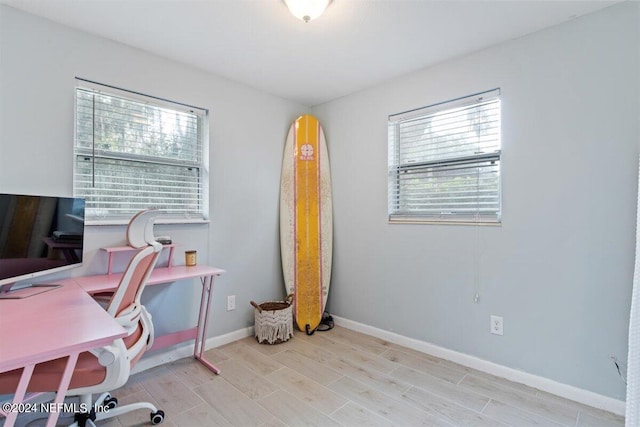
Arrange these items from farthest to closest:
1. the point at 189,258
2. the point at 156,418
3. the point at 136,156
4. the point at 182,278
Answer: the point at 189,258, the point at 136,156, the point at 182,278, the point at 156,418

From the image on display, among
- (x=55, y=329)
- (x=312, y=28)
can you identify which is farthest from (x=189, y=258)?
(x=312, y=28)

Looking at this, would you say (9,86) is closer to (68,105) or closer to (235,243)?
(68,105)

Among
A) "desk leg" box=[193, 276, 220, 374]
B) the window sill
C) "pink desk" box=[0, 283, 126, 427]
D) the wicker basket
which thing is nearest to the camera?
"pink desk" box=[0, 283, 126, 427]

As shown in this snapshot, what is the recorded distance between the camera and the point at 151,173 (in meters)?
2.38

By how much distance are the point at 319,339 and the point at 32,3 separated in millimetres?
3043

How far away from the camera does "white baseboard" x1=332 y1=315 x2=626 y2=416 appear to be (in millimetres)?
1772

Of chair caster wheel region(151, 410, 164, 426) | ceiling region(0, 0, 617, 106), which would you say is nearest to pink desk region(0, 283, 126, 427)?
chair caster wheel region(151, 410, 164, 426)

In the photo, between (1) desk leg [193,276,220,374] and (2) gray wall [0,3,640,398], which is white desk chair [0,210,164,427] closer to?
(1) desk leg [193,276,220,374]

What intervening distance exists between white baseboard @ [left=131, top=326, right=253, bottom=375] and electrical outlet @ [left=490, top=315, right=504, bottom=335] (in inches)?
79.0

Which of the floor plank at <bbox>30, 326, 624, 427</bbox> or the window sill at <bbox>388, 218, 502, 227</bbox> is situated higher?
the window sill at <bbox>388, 218, 502, 227</bbox>

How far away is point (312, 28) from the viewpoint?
199 cm

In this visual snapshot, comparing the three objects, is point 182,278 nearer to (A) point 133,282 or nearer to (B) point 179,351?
(A) point 133,282

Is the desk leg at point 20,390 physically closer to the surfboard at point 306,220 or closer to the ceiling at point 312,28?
the ceiling at point 312,28

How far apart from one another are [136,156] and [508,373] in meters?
3.04
